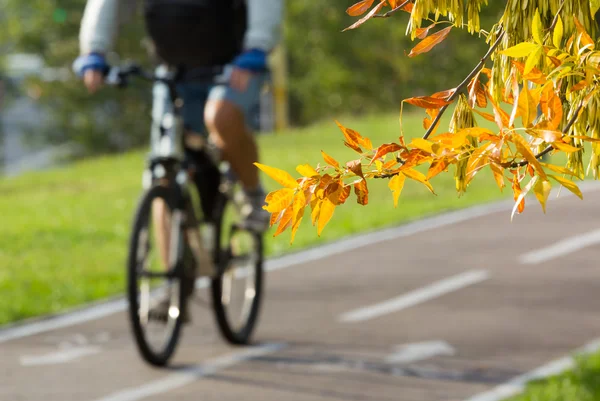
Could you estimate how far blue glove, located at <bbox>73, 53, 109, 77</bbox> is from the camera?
6062 millimetres

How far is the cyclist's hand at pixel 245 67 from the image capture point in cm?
582

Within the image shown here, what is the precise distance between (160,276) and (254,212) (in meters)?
0.73

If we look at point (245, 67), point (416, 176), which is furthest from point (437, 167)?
point (245, 67)

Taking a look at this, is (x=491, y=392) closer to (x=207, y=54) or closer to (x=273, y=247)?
(x=207, y=54)

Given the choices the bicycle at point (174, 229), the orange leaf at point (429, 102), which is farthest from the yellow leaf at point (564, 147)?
the bicycle at point (174, 229)

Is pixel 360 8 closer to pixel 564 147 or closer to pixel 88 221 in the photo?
pixel 564 147

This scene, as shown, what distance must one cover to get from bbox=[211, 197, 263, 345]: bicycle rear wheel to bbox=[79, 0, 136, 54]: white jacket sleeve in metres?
0.95

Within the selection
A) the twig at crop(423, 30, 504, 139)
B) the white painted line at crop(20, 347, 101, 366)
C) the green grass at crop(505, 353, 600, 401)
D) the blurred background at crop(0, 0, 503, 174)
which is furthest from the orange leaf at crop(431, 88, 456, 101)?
the blurred background at crop(0, 0, 503, 174)

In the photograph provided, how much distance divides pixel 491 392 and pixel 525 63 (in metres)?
3.81

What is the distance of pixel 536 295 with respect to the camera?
7961mm

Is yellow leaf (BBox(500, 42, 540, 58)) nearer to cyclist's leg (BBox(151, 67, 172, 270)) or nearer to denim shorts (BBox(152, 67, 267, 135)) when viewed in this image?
denim shorts (BBox(152, 67, 267, 135))

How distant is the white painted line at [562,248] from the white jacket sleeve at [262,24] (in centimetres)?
383

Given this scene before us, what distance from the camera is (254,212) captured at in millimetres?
6504

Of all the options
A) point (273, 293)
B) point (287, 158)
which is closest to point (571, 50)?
point (273, 293)
